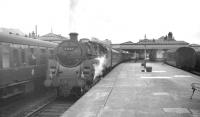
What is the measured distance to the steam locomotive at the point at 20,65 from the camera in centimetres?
962

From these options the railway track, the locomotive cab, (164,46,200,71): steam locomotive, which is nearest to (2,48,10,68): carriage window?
the railway track

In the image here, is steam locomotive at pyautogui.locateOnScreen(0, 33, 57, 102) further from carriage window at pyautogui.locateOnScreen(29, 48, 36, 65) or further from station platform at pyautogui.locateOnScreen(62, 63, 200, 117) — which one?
station platform at pyautogui.locateOnScreen(62, 63, 200, 117)

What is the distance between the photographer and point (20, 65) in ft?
36.0

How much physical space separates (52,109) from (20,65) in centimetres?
300

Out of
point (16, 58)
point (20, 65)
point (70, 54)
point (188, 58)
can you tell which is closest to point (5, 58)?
point (16, 58)

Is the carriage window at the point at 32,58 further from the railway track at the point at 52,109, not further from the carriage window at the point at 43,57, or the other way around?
the railway track at the point at 52,109

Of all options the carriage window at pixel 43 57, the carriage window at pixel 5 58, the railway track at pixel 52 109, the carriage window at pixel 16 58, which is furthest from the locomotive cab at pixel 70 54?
the carriage window at pixel 5 58

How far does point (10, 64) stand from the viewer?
10023mm

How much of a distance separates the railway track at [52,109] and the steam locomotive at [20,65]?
1626mm

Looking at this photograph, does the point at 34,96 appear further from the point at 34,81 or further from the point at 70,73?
the point at 70,73

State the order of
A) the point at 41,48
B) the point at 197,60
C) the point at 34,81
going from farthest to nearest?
1. the point at 197,60
2. the point at 41,48
3. the point at 34,81

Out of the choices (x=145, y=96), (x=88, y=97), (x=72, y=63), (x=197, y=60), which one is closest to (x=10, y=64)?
(x=72, y=63)

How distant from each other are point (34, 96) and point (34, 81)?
1.02m

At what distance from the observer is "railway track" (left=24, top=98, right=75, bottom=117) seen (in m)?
9.09
